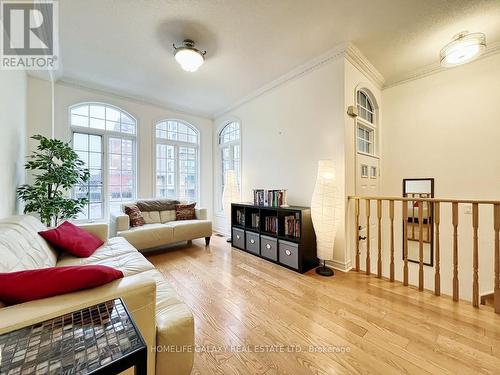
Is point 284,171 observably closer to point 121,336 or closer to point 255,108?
point 255,108

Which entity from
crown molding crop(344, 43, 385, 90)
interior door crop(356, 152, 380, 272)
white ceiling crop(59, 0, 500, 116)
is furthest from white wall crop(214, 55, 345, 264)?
interior door crop(356, 152, 380, 272)

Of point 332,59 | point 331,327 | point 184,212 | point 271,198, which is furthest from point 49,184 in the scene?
point 332,59

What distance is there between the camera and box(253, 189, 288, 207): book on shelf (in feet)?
9.98

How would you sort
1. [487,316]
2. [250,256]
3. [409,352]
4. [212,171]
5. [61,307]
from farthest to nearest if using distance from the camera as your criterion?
[212,171], [250,256], [487,316], [409,352], [61,307]

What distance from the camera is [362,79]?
2906 mm

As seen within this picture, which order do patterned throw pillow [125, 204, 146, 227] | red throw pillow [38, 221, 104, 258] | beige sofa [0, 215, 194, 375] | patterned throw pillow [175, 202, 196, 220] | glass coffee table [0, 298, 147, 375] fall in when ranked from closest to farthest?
glass coffee table [0, 298, 147, 375], beige sofa [0, 215, 194, 375], red throw pillow [38, 221, 104, 258], patterned throw pillow [125, 204, 146, 227], patterned throw pillow [175, 202, 196, 220]

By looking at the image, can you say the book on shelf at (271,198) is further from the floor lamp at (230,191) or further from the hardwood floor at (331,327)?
the hardwood floor at (331,327)

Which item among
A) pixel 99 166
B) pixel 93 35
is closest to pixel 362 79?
pixel 93 35

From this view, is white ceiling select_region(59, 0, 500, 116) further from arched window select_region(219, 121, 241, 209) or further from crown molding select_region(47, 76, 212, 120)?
arched window select_region(219, 121, 241, 209)

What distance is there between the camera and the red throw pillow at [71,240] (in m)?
1.87

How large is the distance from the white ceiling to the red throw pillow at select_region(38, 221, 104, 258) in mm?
2138

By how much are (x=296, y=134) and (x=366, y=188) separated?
131cm

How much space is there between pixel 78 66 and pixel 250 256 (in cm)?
375
